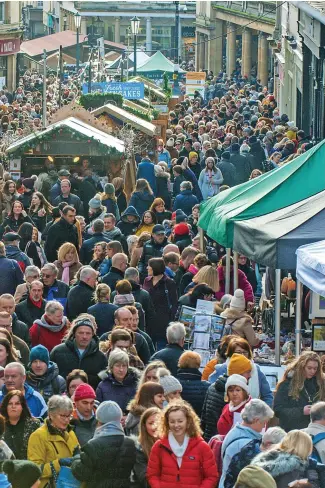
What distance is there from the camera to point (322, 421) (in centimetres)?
973

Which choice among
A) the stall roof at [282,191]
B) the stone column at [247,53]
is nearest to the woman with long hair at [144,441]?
the stall roof at [282,191]

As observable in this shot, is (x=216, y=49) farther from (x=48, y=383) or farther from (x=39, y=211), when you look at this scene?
(x=48, y=383)

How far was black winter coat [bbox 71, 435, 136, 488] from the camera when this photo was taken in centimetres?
925

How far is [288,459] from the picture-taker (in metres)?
8.72

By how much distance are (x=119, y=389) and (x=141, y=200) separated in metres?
10.0

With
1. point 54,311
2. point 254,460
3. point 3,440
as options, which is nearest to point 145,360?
point 54,311

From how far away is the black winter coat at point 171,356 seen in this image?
12.2 metres

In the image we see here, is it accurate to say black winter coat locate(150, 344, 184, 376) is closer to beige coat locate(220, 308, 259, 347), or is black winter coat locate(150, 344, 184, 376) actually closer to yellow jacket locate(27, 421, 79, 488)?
beige coat locate(220, 308, 259, 347)

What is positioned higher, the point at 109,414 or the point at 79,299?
the point at 109,414

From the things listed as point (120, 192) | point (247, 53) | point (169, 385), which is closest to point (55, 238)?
point (120, 192)

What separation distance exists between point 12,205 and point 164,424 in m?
10.8

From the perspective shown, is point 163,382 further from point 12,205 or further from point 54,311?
point 12,205

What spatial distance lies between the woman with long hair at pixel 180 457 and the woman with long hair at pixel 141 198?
11777 millimetres

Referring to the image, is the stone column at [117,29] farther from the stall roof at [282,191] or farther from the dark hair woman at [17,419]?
the dark hair woman at [17,419]
